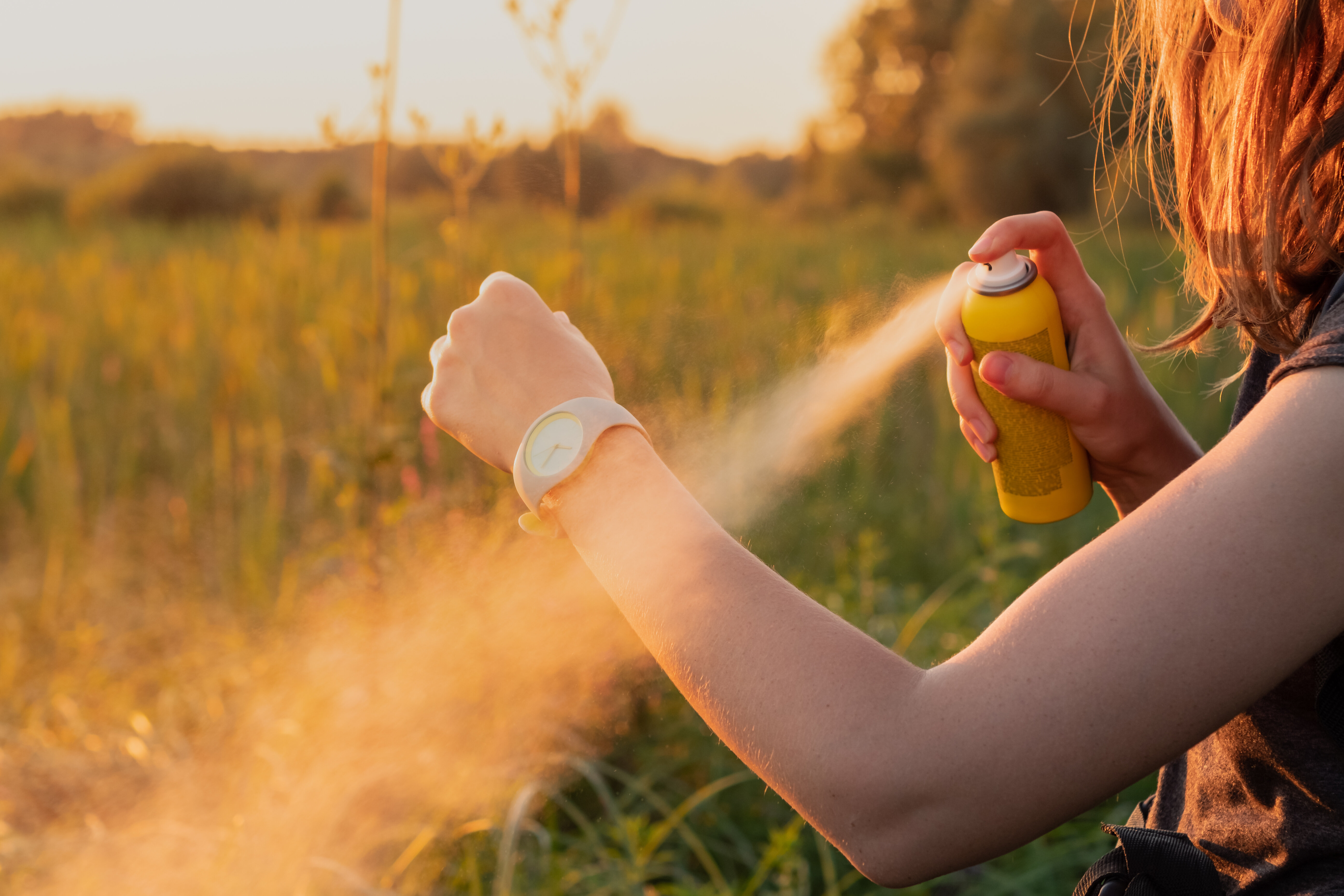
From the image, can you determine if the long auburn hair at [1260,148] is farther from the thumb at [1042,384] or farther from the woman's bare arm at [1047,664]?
the woman's bare arm at [1047,664]

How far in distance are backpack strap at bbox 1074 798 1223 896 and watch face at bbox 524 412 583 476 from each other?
609 millimetres

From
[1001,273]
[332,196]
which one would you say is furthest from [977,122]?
[1001,273]

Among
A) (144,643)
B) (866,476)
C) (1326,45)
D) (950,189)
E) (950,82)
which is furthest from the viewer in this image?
(950,82)

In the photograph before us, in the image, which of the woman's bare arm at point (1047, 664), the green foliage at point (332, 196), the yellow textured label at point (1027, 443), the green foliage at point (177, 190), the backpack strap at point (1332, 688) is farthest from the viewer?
the green foliage at point (177, 190)

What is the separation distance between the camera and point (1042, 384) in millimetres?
1003

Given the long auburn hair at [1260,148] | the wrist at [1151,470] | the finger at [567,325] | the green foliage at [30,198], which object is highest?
the long auburn hair at [1260,148]

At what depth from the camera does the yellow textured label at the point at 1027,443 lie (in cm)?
106

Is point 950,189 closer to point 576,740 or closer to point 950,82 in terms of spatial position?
point 950,82

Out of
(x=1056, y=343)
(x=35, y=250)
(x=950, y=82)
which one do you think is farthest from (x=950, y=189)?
(x=1056, y=343)

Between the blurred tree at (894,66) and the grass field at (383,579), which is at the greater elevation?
the blurred tree at (894,66)

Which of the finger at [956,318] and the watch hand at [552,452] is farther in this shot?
the finger at [956,318]

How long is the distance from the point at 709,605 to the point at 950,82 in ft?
67.8

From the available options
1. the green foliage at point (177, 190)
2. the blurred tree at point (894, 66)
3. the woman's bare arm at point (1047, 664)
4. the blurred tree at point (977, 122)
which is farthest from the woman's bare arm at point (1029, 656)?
the blurred tree at point (894, 66)

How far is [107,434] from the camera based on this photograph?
366cm
